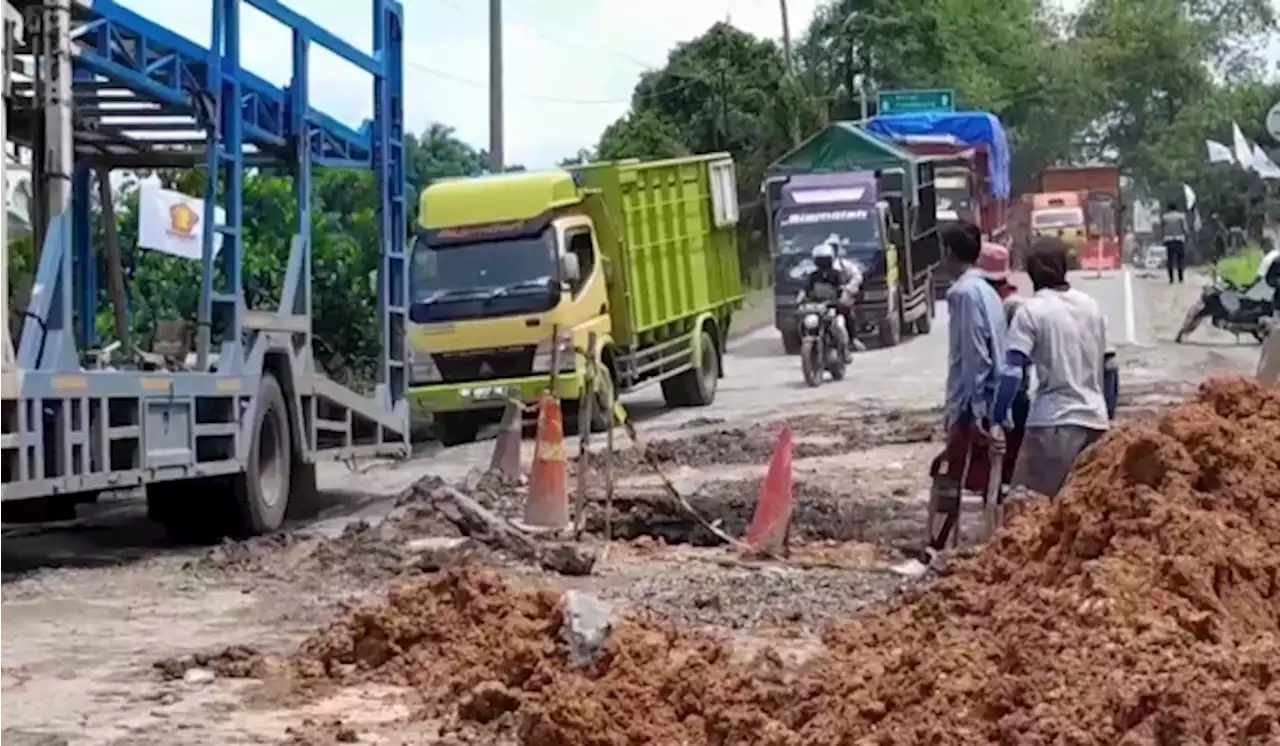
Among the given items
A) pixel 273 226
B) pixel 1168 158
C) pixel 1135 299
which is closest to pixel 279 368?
pixel 273 226

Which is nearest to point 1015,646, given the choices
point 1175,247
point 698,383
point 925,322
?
point 698,383

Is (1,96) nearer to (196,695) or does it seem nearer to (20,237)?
(20,237)

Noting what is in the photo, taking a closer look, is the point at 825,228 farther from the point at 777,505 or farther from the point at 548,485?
the point at 777,505

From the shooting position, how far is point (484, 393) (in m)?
21.8

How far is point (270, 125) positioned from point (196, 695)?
307 inches

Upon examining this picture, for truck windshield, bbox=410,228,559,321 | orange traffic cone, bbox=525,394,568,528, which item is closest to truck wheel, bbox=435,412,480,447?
truck windshield, bbox=410,228,559,321

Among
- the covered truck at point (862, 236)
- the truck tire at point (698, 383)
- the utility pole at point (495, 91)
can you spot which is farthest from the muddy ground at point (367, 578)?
the utility pole at point (495, 91)

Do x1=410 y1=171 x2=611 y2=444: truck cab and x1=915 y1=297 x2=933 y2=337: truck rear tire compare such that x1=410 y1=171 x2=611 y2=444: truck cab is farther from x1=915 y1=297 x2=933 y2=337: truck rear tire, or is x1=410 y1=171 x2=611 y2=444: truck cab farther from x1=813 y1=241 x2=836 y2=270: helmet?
x1=915 y1=297 x2=933 y2=337: truck rear tire

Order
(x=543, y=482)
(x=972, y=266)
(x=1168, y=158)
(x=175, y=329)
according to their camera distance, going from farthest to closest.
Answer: (x=1168, y=158), (x=175, y=329), (x=543, y=482), (x=972, y=266)

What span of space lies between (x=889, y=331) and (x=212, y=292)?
1961cm

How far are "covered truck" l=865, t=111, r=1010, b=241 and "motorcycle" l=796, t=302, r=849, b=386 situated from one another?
42.5ft

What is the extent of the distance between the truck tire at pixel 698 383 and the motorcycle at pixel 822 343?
1.15 metres

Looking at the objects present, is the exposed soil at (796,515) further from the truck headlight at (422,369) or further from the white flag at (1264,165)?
the white flag at (1264,165)

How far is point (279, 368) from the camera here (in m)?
15.4
